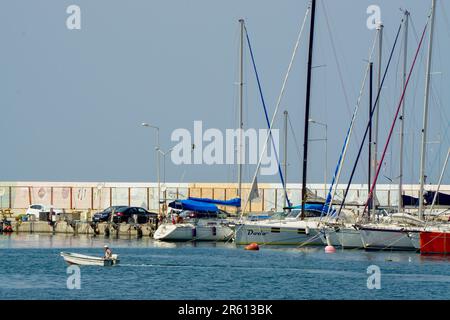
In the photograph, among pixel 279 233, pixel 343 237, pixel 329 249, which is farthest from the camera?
pixel 279 233

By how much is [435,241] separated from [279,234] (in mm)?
11290

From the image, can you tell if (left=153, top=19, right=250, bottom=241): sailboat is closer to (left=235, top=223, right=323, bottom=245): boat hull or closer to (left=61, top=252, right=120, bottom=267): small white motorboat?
(left=235, top=223, right=323, bottom=245): boat hull

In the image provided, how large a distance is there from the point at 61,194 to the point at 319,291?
80419 mm

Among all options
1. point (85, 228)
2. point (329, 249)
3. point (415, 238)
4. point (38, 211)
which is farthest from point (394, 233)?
point (38, 211)

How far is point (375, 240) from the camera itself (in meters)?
77.4

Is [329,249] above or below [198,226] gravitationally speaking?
below

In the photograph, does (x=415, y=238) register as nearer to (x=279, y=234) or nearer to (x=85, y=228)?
(x=279, y=234)

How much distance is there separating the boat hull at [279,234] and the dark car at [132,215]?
21.6m

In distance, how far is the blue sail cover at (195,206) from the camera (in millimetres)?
94375

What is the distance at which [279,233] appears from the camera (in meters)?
81.4

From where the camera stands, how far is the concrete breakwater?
3947 inches
